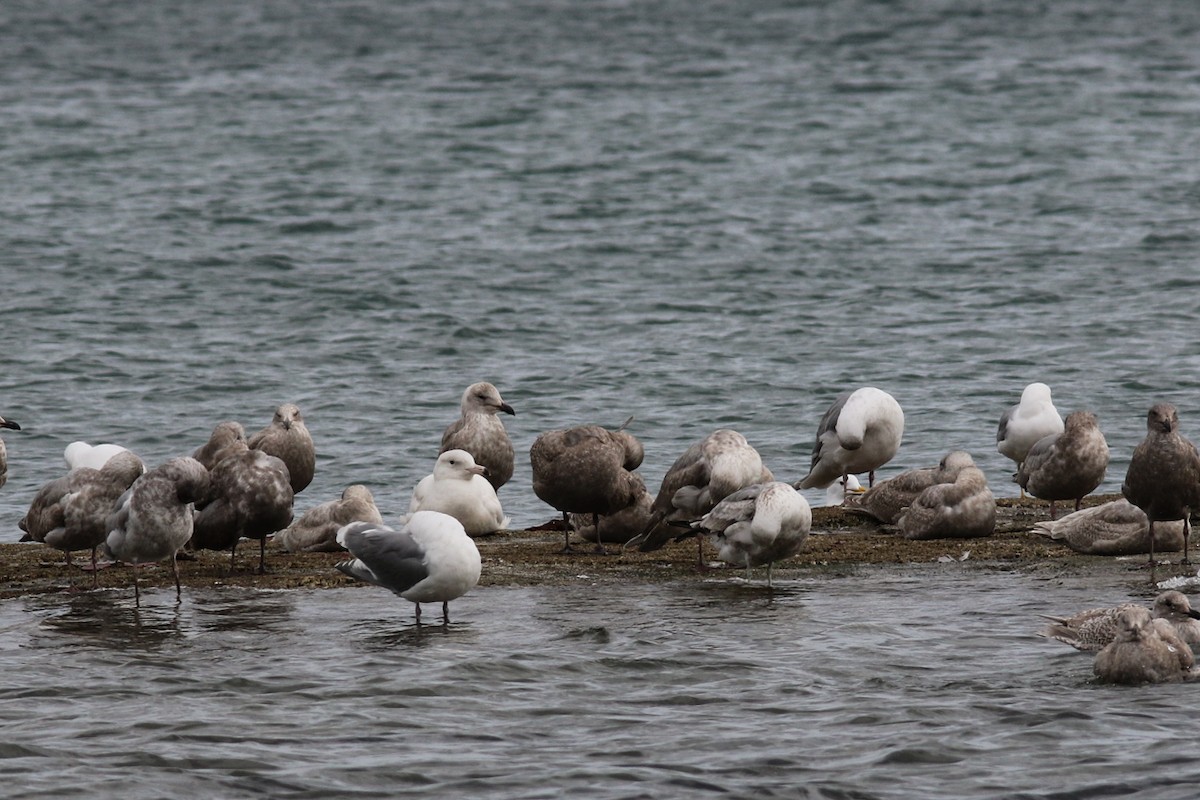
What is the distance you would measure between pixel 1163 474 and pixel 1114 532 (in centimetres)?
94

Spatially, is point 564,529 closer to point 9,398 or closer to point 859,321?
point 9,398

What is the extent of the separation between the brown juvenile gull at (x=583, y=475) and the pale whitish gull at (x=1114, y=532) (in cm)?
309

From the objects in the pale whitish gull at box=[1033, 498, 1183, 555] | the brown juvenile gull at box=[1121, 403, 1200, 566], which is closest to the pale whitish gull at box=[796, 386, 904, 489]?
the pale whitish gull at box=[1033, 498, 1183, 555]

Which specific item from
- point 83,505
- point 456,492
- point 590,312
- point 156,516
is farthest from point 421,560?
point 590,312

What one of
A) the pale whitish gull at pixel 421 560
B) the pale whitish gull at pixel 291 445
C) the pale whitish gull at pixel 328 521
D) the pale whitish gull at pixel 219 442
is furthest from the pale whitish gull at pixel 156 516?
the pale whitish gull at pixel 291 445

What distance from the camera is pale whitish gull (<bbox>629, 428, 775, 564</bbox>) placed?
13211 millimetres

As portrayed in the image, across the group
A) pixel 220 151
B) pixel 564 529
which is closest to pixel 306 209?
pixel 220 151

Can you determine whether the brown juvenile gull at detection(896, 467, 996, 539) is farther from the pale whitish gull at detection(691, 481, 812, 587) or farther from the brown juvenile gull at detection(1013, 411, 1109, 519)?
the pale whitish gull at detection(691, 481, 812, 587)

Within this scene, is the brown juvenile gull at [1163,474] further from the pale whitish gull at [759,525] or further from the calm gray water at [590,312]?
the pale whitish gull at [759,525]

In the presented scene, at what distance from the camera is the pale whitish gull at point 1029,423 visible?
15.8 m

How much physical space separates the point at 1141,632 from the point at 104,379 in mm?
17251

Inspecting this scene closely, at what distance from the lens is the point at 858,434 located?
1549 centimetres

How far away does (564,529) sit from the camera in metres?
14.3

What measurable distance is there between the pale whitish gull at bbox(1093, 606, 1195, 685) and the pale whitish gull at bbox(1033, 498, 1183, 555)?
310 centimetres
